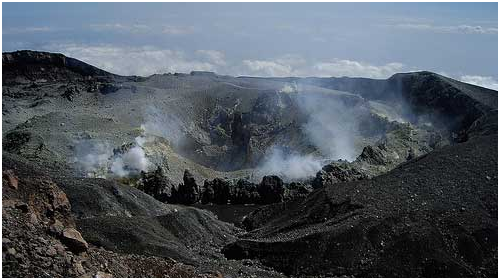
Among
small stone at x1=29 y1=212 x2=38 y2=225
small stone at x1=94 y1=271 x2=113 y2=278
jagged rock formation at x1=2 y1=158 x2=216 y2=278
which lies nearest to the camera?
jagged rock formation at x1=2 y1=158 x2=216 y2=278

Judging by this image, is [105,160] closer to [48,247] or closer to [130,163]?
[130,163]

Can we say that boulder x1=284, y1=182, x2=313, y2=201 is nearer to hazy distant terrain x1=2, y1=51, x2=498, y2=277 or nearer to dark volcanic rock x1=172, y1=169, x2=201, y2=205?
hazy distant terrain x1=2, y1=51, x2=498, y2=277

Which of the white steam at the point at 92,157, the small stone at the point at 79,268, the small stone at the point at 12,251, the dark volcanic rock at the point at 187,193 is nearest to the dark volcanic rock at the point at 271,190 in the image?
the dark volcanic rock at the point at 187,193

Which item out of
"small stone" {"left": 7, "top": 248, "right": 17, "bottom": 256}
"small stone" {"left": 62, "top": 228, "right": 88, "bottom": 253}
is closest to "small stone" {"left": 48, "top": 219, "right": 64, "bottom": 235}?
"small stone" {"left": 62, "top": 228, "right": 88, "bottom": 253}

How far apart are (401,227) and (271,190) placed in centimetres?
2547

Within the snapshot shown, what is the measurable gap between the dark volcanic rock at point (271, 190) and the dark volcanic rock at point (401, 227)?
1266 centimetres

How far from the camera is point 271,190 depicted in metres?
62.2

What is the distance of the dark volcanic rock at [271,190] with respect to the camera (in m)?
61.9

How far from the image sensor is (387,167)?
6900 centimetres

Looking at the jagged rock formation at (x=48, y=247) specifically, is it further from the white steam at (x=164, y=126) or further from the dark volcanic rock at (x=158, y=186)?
the white steam at (x=164, y=126)

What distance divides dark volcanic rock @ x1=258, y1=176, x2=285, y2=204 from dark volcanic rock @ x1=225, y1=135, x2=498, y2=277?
12.7 m

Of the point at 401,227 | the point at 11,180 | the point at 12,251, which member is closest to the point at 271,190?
the point at 401,227

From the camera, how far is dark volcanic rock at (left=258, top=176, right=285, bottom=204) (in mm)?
61938

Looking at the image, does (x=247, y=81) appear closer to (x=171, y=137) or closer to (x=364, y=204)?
(x=171, y=137)
